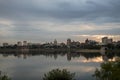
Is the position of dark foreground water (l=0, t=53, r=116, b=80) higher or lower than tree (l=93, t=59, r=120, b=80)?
lower

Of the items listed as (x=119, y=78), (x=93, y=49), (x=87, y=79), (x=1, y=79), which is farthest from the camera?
(x=93, y=49)

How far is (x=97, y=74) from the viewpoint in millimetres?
17516

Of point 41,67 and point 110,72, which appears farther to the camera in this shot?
point 41,67

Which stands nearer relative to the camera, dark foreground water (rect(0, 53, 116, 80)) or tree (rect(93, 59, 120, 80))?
tree (rect(93, 59, 120, 80))

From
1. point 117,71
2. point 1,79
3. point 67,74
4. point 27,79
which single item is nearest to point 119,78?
point 117,71

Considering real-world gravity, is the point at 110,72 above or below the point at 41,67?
above

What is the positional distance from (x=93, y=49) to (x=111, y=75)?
545 ft


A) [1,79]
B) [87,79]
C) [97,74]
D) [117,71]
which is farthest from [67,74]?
[87,79]

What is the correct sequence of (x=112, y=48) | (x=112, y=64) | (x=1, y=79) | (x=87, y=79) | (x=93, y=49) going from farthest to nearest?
(x=93, y=49)
(x=112, y=48)
(x=87, y=79)
(x=112, y=64)
(x=1, y=79)

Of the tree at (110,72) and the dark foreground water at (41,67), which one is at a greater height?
the tree at (110,72)

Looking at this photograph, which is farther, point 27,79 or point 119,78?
point 27,79

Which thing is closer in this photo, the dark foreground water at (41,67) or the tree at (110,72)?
the tree at (110,72)

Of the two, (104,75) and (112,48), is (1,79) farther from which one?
(112,48)

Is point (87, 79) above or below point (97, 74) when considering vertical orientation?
below
